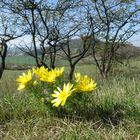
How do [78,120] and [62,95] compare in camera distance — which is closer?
[62,95]

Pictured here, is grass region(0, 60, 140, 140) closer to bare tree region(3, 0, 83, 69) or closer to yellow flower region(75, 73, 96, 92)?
yellow flower region(75, 73, 96, 92)

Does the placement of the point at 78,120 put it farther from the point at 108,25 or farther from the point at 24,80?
the point at 108,25

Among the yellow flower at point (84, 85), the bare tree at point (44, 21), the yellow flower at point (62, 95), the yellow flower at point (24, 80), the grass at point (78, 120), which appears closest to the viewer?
the grass at point (78, 120)

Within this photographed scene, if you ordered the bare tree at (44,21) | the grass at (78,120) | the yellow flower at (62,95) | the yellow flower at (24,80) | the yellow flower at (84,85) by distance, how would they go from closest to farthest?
the grass at (78,120)
the yellow flower at (62,95)
the yellow flower at (84,85)
the yellow flower at (24,80)
the bare tree at (44,21)

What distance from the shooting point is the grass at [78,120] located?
3191 mm

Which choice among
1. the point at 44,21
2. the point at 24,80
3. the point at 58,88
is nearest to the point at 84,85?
the point at 58,88

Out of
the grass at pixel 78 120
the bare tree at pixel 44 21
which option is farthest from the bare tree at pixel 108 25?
the grass at pixel 78 120

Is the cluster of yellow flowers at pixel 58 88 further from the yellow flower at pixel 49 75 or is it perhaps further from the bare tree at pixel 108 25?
the bare tree at pixel 108 25

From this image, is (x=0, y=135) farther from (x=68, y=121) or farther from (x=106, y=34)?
(x=106, y=34)

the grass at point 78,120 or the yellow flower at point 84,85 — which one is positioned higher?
the yellow flower at point 84,85

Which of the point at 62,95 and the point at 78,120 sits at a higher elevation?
the point at 62,95

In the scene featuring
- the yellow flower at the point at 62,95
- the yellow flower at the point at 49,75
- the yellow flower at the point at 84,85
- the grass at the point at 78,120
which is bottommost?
the grass at the point at 78,120

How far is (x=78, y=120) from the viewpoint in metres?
3.51

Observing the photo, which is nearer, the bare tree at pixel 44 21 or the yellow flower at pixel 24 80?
the yellow flower at pixel 24 80
